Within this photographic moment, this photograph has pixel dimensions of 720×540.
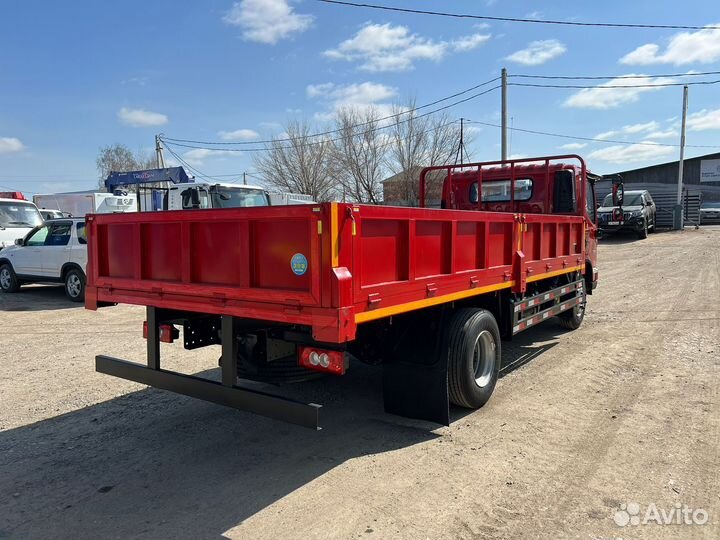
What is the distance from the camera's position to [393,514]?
3240 millimetres

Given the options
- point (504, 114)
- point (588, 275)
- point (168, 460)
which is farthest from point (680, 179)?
point (168, 460)

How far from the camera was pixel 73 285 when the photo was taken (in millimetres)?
11797

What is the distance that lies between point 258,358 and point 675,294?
411 inches

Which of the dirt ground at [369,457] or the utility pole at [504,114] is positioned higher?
the utility pole at [504,114]

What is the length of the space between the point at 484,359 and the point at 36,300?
36.5 feet

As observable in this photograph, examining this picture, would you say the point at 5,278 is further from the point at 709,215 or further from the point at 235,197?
the point at 709,215

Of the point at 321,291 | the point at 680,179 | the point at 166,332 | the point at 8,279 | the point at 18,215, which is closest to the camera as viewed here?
the point at 321,291

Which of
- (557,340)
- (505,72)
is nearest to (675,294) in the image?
(557,340)

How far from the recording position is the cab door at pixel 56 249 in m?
11.9

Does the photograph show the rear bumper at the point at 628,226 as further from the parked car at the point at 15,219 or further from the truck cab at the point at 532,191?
the parked car at the point at 15,219

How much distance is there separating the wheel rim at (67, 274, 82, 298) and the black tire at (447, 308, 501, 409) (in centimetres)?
982

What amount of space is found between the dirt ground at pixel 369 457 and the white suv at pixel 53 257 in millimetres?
5119

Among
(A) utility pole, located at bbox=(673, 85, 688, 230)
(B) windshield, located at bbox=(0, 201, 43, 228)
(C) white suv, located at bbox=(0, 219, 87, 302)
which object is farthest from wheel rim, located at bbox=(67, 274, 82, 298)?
(A) utility pole, located at bbox=(673, 85, 688, 230)

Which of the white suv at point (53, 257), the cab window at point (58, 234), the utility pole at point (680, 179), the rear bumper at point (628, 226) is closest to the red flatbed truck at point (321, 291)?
the white suv at point (53, 257)
